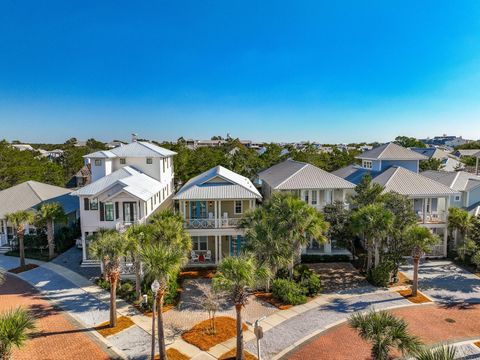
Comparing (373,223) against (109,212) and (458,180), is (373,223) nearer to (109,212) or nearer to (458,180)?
(458,180)

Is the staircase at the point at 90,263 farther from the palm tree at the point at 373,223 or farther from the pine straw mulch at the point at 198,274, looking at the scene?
the palm tree at the point at 373,223

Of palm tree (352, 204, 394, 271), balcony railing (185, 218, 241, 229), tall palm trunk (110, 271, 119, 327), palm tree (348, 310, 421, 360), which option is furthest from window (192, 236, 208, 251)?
palm tree (348, 310, 421, 360)

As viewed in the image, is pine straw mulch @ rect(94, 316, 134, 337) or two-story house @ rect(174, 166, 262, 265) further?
two-story house @ rect(174, 166, 262, 265)

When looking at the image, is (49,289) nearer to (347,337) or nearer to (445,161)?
(347,337)

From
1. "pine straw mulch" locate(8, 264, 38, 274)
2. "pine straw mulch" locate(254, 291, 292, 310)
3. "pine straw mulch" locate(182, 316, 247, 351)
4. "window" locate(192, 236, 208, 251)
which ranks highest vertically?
"window" locate(192, 236, 208, 251)

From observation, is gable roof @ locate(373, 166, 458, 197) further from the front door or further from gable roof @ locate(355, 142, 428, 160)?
the front door

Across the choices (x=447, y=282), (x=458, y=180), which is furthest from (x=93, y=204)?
(x=458, y=180)

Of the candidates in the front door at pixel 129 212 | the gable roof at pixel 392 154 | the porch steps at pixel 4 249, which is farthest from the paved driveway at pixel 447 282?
the porch steps at pixel 4 249
